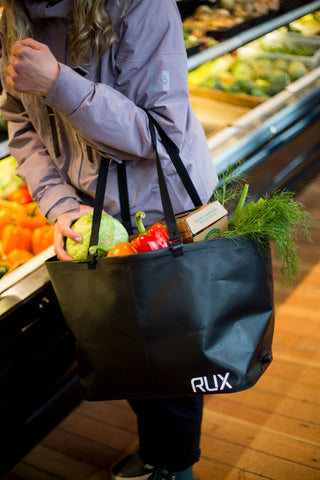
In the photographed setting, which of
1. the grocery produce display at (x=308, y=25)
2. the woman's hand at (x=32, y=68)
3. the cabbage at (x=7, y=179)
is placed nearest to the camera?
the woman's hand at (x=32, y=68)

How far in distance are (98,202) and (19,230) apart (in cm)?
102

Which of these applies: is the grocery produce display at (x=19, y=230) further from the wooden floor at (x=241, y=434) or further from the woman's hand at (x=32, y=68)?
the woman's hand at (x=32, y=68)

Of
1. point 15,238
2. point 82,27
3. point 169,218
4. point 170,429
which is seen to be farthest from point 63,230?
point 15,238

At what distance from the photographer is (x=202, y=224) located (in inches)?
48.9

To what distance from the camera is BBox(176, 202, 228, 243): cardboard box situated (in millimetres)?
1228

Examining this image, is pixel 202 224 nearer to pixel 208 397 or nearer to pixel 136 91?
pixel 136 91

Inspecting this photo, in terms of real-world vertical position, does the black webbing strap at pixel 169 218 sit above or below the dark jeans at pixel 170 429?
above

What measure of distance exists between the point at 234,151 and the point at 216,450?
1.58 meters

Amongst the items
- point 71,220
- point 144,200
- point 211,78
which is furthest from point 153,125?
point 211,78

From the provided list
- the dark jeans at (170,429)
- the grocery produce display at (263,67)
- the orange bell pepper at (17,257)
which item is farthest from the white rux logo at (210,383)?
the grocery produce display at (263,67)

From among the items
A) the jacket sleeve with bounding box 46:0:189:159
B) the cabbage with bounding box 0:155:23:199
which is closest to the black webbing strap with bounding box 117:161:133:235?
the jacket sleeve with bounding box 46:0:189:159

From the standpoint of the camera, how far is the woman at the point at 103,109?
1.19m

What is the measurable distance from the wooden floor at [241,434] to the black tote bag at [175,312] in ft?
2.46

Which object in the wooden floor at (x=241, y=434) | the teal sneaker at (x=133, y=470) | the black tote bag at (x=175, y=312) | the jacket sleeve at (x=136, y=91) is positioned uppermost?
the jacket sleeve at (x=136, y=91)
